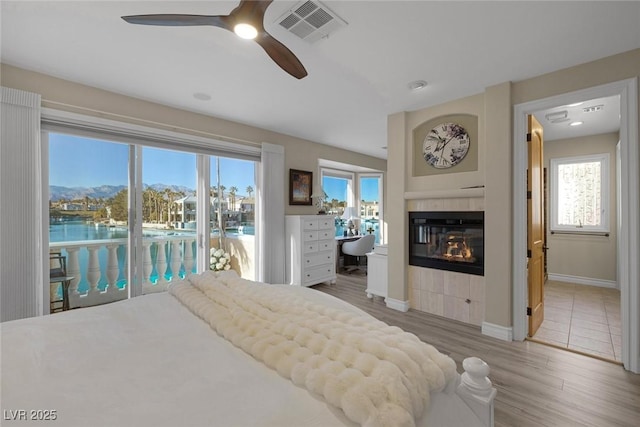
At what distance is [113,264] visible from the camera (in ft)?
9.84

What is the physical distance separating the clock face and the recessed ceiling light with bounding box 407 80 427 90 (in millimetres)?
636

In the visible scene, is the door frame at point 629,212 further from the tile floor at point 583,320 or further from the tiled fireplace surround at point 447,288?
the tiled fireplace surround at point 447,288

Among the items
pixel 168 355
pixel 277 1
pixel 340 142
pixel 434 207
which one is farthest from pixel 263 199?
pixel 168 355

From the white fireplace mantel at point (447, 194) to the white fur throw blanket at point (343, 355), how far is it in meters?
2.29

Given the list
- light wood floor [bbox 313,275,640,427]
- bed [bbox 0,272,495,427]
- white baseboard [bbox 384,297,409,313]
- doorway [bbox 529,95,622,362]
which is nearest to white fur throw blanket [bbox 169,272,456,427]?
bed [bbox 0,272,495,427]

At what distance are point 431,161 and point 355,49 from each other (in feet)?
5.59

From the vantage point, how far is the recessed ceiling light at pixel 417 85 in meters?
2.67

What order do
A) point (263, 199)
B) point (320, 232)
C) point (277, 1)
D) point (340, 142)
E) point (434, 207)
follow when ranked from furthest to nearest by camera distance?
point (340, 142), point (320, 232), point (263, 199), point (434, 207), point (277, 1)

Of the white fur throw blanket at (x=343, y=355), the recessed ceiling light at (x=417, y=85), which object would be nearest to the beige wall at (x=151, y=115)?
the recessed ceiling light at (x=417, y=85)

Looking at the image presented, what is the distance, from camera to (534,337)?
265 centimetres

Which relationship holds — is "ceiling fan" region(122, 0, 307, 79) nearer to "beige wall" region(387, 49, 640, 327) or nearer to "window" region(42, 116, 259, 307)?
"window" region(42, 116, 259, 307)

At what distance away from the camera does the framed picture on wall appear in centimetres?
452

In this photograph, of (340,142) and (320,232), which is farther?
(340,142)

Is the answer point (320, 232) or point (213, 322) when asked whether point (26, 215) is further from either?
point (320, 232)
